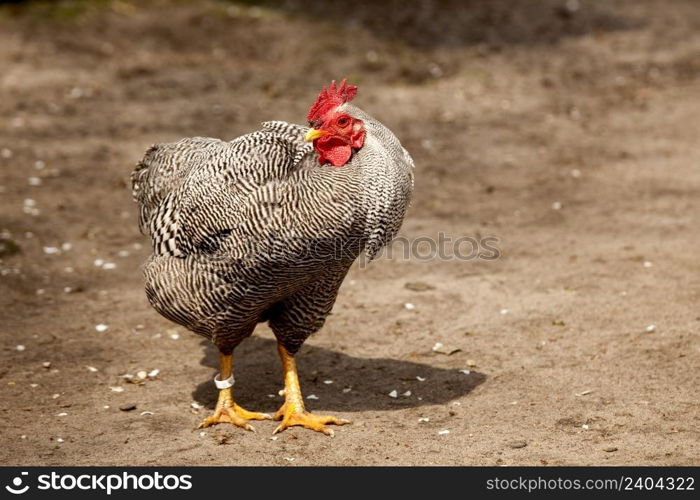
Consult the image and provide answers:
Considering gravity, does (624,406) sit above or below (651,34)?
below

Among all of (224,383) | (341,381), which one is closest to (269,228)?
(224,383)

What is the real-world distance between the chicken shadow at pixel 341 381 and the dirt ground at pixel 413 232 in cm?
2

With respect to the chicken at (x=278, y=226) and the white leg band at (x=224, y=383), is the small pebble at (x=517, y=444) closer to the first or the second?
the chicken at (x=278, y=226)

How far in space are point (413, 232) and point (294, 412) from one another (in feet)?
11.9

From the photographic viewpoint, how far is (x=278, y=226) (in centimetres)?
539

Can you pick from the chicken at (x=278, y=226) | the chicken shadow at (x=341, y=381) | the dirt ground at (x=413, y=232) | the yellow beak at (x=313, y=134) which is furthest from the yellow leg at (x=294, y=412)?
the yellow beak at (x=313, y=134)

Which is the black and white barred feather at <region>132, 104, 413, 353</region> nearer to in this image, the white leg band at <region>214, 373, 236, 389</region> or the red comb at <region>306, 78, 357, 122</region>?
the red comb at <region>306, 78, 357, 122</region>

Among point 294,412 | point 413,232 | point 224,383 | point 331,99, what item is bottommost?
point 294,412

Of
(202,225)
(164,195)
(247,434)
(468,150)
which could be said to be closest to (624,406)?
(247,434)

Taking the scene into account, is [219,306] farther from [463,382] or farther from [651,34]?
[651,34]

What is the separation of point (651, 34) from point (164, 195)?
10.9 m

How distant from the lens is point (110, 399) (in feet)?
21.4

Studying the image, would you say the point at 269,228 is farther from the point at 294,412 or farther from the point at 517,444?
the point at 517,444

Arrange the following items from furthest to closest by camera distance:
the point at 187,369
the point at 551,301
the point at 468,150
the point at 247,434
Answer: the point at 468,150
the point at 551,301
the point at 187,369
the point at 247,434
